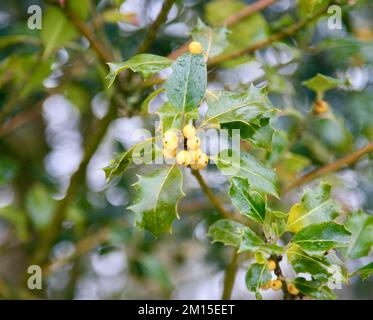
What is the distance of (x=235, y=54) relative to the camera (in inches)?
45.4

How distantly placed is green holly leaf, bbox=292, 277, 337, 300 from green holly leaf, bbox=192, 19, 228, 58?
403mm

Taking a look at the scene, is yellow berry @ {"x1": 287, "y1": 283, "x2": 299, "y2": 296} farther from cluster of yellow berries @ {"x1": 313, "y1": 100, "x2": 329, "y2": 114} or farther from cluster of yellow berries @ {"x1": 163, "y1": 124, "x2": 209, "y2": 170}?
cluster of yellow berries @ {"x1": 313, "y1": 100, "x2": 329, "y2": 114}

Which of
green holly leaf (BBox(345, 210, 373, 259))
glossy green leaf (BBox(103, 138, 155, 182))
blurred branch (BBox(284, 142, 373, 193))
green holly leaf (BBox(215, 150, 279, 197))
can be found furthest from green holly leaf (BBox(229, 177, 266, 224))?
blurred branch (BBox(284, 142, 373, 193))

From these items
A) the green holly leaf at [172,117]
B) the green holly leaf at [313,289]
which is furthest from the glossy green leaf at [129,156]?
the green holly leaf at [313,289]

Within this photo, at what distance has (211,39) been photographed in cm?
99

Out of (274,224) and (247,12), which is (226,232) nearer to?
(274,224)

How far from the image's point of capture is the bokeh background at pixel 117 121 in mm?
1258

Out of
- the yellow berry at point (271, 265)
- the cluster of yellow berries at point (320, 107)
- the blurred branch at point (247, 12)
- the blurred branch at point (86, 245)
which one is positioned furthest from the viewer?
the blurred branch at point (86, 245)

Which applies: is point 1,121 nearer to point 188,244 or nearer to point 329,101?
point 329,101

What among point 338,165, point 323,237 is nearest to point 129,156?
point 323,237

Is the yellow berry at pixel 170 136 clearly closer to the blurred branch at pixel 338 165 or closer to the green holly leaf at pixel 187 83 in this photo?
the green holly leaf at pixel 187 83

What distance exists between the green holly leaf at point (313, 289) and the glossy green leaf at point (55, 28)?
2.43 ft

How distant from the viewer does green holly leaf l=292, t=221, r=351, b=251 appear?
29.1 inches
